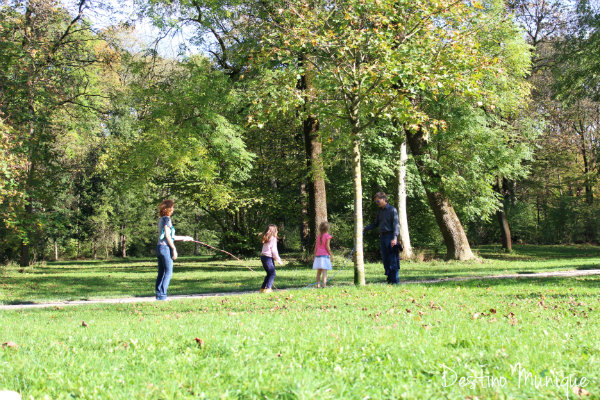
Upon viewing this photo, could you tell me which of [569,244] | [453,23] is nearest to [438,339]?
[453,23]

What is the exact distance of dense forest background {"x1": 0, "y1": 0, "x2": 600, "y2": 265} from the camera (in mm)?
11336

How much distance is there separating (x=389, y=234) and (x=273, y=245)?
2.87 meters

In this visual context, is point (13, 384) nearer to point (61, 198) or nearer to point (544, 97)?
point (544, 97)

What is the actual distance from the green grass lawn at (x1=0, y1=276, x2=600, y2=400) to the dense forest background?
17.7 feet

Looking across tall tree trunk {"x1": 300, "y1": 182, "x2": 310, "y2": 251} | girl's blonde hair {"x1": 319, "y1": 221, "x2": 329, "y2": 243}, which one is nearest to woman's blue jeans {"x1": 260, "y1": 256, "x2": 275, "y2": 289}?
girl's blonde hair {"x1": 319, "y1": 221, "x2": 329, "y2": 243}

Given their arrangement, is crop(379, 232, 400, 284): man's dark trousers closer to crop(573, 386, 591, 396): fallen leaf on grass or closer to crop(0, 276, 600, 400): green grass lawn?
crop(0, 276, 600, 400): green grass lawn

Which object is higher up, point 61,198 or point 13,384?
point 61,198

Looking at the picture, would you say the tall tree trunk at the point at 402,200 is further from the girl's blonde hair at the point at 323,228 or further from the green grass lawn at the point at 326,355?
the green grass lawn at the point at 326,355

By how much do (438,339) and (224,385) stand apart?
239 centimetres

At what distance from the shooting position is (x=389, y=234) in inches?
462

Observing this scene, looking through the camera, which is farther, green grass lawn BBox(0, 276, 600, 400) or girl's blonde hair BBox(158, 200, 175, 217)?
girl's blonde hair BBox(158, 200, 175, 217)

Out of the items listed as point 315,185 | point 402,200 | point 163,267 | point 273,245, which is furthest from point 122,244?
point 163,267

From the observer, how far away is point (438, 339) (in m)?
4.94

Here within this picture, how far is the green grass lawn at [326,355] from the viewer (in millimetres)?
3473
